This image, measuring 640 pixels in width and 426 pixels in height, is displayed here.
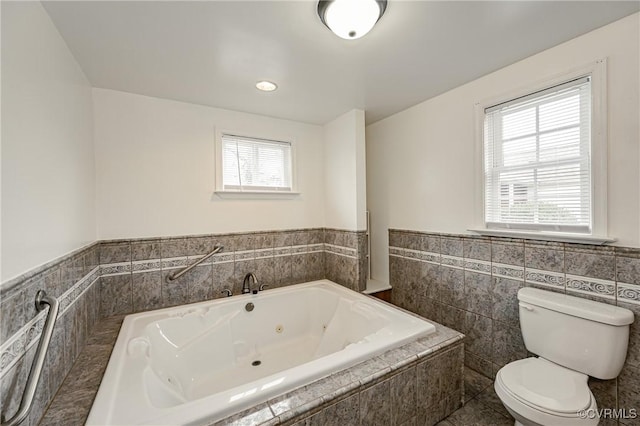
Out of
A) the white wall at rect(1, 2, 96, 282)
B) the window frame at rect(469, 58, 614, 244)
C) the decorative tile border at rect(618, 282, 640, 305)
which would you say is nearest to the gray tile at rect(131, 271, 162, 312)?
the white wall at rect(1, 2, 96, 282)

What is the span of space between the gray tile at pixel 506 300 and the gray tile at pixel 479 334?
101 mm

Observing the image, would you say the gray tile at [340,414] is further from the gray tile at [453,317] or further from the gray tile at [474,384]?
the gray tile at [453,317]

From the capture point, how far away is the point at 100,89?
2062 millimetres

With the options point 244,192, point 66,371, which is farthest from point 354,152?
point 66,371

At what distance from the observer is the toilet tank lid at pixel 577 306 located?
1336 mm

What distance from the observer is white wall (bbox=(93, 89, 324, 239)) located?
210 cm

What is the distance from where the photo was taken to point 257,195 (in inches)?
106

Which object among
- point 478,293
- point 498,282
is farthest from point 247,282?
point 498,282

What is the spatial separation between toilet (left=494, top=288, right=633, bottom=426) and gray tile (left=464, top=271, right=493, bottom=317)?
0.33m

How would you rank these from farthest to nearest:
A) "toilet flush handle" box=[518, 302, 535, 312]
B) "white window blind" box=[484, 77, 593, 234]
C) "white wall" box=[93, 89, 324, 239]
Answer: "white wall" box=[93, 89, 324, 239], "toilet flush handle" box=[518, 302, 535, 312], "white window blind" box=[484, 77, 593, 234]

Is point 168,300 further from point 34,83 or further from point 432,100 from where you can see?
point 432,100

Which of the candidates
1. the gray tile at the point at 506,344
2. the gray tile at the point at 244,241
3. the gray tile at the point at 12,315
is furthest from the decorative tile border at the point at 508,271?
the gray tile at the point at 12,315

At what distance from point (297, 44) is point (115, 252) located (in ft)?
6.77

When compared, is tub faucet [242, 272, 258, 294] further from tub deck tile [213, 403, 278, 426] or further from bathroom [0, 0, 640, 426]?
tub deck tile [213, 403, 278, 426]
